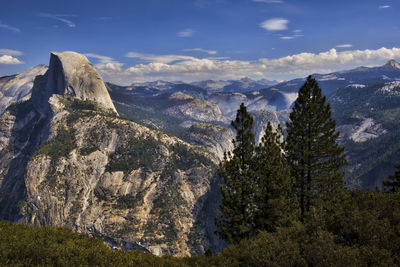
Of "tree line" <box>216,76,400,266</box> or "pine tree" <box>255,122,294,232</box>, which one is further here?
"pine tree" <box>255,122,294,232</box>

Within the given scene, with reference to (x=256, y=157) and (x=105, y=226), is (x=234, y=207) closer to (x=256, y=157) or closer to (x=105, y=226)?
(x=256, y=157)

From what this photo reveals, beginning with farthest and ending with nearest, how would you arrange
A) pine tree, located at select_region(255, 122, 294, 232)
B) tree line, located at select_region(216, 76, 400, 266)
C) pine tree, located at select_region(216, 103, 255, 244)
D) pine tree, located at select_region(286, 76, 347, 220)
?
pine tree, located at select_region(286, 76, 347, 220)
pine tree, located at select_region(216, 103, 255, 244)
pine tree, located at select_region(255, 122, 294, 232)
tree line, located at select_region(216, 76, 400, 266)

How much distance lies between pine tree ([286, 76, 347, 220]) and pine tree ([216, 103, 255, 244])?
353 inches

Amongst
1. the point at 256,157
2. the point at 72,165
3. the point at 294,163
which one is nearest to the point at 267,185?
the point at 256,157

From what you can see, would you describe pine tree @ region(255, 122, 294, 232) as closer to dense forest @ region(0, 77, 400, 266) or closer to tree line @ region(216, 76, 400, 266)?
tree line @ region(216, 76, 400, 266)

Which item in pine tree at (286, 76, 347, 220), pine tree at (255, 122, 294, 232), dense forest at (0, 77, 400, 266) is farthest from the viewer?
pine tree at (286, 76, 347, 220)

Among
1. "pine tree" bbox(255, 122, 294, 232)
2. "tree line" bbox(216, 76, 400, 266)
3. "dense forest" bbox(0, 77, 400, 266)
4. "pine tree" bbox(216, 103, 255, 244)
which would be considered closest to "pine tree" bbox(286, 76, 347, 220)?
"tree line" bbox(216, 76, 400, 266)

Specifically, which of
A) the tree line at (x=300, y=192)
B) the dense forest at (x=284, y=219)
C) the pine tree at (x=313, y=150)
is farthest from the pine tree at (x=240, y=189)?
the pine tree at (x=313, y=150)

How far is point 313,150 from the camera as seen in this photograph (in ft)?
118

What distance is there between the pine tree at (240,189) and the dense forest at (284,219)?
124mm

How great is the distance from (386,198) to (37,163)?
20126cm

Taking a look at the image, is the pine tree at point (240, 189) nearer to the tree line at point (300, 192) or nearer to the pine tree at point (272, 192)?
the tree line at point (300, 192)

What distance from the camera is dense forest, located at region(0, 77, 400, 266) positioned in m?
16.5

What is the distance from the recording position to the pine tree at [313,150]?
35.3 metres
